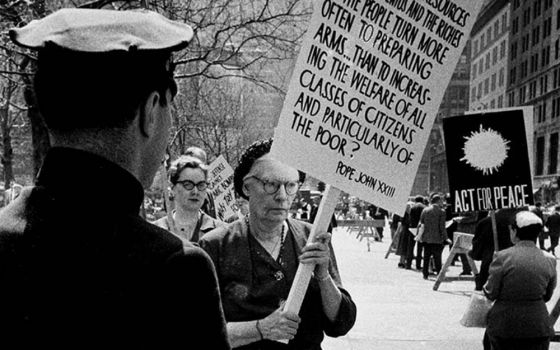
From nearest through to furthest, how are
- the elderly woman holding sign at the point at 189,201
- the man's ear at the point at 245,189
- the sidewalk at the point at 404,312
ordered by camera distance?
the man's ear at the point at 245,189 < the elderly woman holding sign at the point at 189,201 < the sidewalk at the point at 404,312

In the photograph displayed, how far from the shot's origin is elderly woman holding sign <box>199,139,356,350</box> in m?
2.76

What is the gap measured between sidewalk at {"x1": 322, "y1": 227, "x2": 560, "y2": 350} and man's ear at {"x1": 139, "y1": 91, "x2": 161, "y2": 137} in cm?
727

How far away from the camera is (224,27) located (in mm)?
12070

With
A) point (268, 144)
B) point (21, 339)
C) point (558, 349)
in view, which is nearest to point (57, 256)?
point (21, 339)

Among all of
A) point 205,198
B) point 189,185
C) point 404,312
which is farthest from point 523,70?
point 189,185

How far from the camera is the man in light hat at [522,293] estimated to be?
5.64 m

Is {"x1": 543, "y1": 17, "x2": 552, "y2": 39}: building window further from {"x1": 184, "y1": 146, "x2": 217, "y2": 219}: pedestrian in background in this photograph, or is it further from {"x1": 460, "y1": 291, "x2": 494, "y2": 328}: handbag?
{"x1": 460, "y1": 291, "x2": 494, "y2": 328}: handbag

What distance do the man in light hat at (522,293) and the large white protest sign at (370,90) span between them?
10.7 feet

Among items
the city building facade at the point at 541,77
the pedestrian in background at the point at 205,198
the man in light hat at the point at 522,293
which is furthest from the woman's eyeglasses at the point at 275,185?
the city building facade at the point at 541,77

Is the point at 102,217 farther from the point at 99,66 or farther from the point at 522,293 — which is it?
the point at 522,293

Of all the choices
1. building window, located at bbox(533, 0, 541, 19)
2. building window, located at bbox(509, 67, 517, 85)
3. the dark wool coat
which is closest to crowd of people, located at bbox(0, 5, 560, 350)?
the dark wool coat

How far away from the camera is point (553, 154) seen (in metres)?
70.9

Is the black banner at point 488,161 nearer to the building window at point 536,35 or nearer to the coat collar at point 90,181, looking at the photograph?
the coat collar at point 90,181

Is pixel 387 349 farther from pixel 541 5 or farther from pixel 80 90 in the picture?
pixel 541 5
